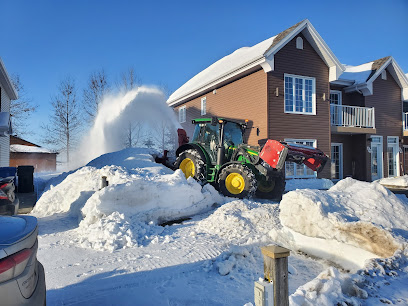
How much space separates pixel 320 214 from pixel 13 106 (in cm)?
2993

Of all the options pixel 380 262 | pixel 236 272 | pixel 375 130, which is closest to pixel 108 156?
pixel 236 272

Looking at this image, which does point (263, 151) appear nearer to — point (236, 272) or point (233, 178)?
point (233, 178)

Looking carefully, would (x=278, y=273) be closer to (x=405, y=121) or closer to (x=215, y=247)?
(x=215, y=247)

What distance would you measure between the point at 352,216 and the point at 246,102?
35.7 ft

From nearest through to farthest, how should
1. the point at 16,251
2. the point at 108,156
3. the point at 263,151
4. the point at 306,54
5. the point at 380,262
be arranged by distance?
the point at 16,251, the point at 380,262, the point at 263,151, the point at 108,156, the point at 306,54

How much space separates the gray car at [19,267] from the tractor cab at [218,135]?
24.4 ft

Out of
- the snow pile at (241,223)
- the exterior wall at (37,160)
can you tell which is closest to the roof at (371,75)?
the snow pile at (241,223)

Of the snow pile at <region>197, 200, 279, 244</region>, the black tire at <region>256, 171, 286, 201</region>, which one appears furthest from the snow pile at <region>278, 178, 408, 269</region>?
the black tire at <region>256, 171, 286, 201</region>

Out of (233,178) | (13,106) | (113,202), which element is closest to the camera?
(113,202)

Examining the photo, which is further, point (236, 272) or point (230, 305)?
point (236, 272)

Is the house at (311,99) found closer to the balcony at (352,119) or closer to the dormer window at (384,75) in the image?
the balcony at (352,119)

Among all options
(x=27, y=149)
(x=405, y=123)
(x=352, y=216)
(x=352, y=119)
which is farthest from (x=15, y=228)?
(x=27, y=149)

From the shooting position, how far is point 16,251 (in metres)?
1.88

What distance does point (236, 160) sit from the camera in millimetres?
9234
